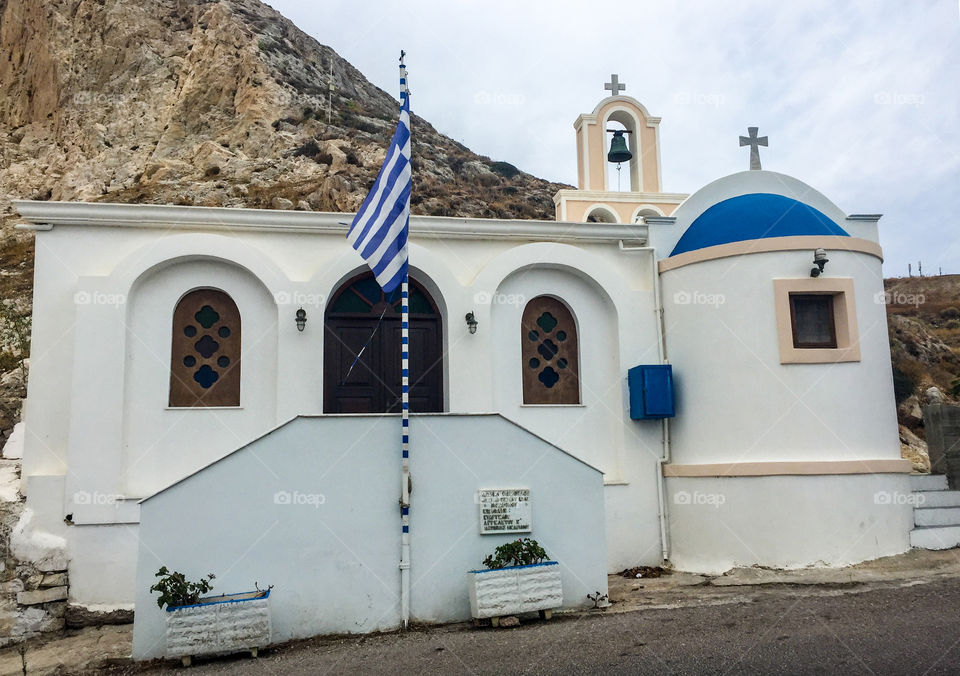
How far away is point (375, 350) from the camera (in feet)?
36.4

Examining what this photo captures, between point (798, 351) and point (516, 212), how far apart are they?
2505 cm

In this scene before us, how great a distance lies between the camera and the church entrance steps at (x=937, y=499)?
10156 millimetres

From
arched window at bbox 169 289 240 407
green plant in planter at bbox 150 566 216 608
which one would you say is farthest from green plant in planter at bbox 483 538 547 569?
arched window at bbox 169 289 240 407

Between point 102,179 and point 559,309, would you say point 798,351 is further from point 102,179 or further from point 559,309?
point 102,179

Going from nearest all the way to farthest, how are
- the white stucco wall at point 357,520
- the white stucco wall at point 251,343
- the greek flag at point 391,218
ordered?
the white stucco wall at point 357,520 → the greek flag at point 391,218 → the white stucco wall at point 251,343

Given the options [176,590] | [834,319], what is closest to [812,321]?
[834,319]

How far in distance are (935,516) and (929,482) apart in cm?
94

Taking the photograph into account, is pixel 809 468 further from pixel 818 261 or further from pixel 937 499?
pixel 818 261

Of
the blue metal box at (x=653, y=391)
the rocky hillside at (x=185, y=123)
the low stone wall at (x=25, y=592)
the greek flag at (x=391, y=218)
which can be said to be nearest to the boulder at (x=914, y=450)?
the blue metal box at (x=653, y=391)

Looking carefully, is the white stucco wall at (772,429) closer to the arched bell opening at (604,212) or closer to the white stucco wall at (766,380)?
the white stucco wall at (766,380)

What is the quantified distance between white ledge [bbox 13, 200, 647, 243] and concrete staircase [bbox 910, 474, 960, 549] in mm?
5162

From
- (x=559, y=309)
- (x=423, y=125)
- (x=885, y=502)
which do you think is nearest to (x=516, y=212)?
(x=423, y=125)

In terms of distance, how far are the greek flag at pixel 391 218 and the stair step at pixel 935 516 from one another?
725 centimetres

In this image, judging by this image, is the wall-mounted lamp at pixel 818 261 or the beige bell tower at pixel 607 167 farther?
the beige bell tower at pixel 607 167
